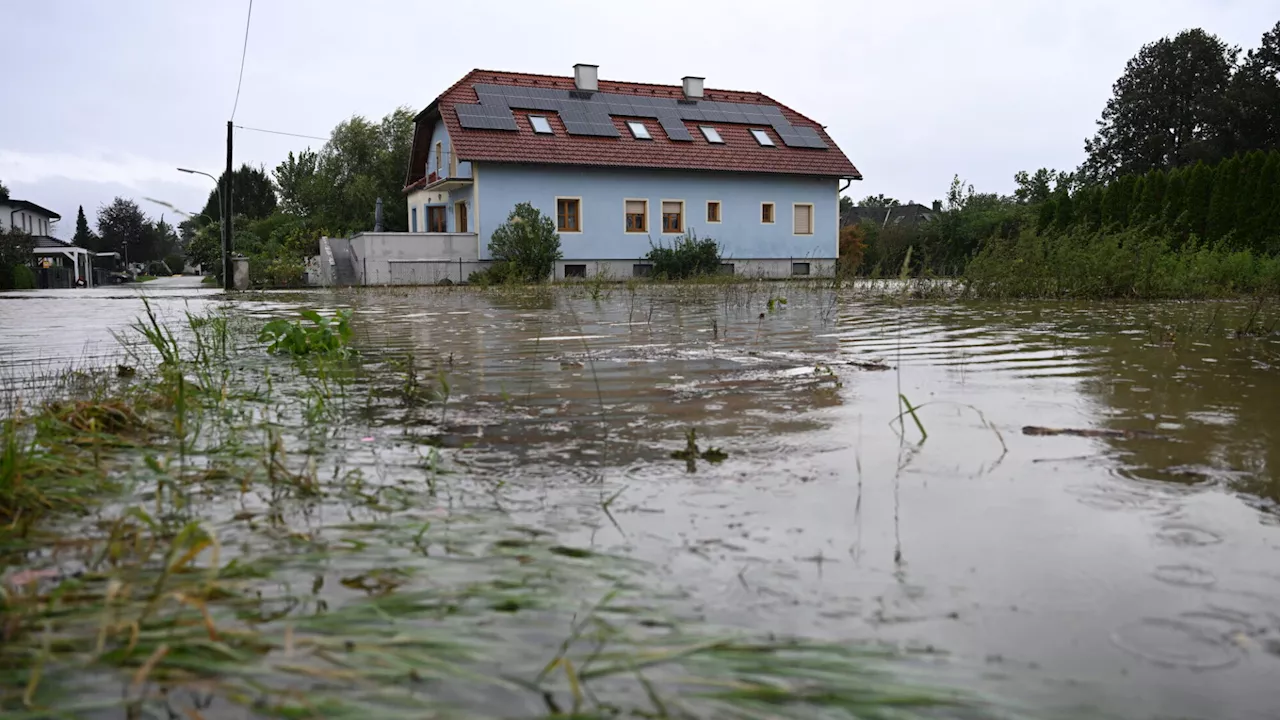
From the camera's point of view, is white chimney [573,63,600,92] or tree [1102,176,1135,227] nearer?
tree [1102,176,1135,227]

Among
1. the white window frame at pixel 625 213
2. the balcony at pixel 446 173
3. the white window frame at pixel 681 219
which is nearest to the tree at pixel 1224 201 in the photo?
the white window frame at pixel 681 219

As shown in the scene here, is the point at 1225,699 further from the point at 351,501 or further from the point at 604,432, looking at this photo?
the point at 604,432

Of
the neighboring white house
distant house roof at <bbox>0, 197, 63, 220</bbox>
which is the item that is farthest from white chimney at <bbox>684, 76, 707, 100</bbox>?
distant house roof at <bbox>0, 197, 63, 220</bbox>

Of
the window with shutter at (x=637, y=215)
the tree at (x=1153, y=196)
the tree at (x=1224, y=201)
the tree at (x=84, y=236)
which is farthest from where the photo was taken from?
the tree at (x=84, y=236)

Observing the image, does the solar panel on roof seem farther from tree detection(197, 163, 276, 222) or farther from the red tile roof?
tree detection(197, 163, 276, 222)

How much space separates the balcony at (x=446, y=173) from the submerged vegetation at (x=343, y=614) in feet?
93.5

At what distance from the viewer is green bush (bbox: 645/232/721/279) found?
98.6 feet

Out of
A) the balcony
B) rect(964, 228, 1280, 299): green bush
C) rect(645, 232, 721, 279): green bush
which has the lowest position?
rect(964, 228, 1280, 299): green bush

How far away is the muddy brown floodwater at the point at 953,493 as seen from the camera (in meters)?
1.72

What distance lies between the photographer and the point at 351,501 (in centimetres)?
259

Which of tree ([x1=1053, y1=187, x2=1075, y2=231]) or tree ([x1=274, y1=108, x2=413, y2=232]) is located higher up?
tree ([x1=274, y1=108, x2=413, y2=232])

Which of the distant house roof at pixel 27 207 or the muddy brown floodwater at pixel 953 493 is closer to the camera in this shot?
the muddy brown floodwater at pixel 953 493

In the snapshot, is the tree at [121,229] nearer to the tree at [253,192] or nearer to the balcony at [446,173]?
the tree at [253,192]

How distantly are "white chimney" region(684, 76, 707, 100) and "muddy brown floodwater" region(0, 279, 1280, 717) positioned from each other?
29386 millimetres
